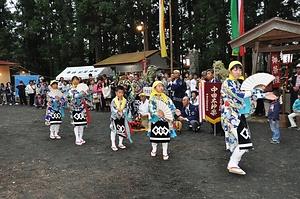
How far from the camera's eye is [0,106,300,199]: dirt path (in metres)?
4.05

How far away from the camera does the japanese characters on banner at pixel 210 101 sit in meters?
7.34

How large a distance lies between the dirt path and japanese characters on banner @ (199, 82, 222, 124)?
0.54m

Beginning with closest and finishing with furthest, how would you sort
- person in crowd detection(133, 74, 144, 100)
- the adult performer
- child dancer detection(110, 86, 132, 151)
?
the adult performer
child dancer detection(110, 86, 132, 151)
person in crowd detection(133, 74, 144, 100)

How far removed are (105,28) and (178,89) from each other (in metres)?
19.0

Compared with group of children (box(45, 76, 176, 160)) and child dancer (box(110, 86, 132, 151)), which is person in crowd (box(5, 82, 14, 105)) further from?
child dancer (box(110, 86, 132, 151))

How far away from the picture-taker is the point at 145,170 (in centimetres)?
498

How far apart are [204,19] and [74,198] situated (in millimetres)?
20708

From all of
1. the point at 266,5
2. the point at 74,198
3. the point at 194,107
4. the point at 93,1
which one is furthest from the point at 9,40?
the point at 74,198

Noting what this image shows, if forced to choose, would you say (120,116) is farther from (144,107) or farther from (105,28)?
(105,28)

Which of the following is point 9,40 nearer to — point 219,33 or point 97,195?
point 219,33

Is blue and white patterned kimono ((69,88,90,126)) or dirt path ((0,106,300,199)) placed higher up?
blue and white patterned kimono ((69,88,90,126))

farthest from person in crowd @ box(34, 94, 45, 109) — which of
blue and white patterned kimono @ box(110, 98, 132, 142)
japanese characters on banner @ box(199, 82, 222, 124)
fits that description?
japanese characters on banner @ box(199, 82, 222, 124)

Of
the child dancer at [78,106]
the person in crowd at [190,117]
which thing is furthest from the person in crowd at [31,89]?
the person in crowd at [190,117]

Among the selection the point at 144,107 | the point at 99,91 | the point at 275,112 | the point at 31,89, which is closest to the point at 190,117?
the point at 144,107
